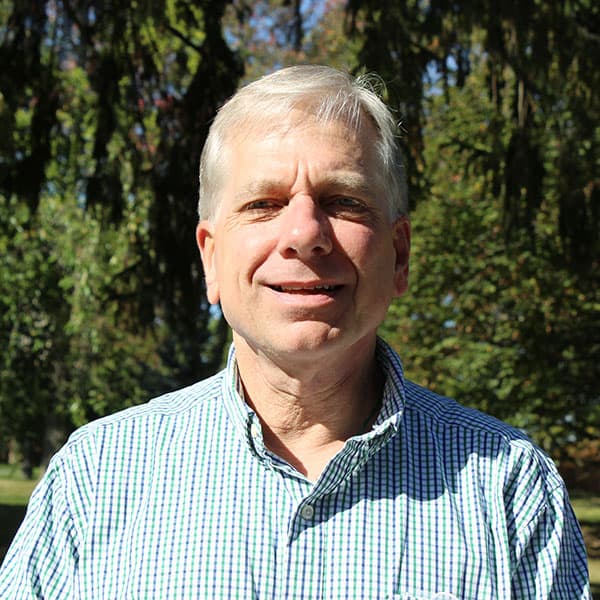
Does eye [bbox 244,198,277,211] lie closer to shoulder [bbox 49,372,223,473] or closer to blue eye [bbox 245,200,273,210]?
blue eye [bbox 245,200,273,210]

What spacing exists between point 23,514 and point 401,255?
12544mm

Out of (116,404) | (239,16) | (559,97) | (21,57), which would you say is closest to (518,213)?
(559,97)

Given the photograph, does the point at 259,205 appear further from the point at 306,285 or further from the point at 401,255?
the point at 401,255

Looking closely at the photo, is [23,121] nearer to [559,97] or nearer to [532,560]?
[559,97]

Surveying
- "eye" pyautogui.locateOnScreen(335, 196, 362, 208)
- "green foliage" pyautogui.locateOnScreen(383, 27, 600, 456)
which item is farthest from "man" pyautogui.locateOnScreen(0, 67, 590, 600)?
"green foliage" pyautogui.locateOnScreen(383, 27, 600, 456)

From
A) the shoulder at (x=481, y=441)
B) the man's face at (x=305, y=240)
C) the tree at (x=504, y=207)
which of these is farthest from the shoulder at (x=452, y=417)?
the tree at (x=504, y=207)

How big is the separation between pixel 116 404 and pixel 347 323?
553 inches

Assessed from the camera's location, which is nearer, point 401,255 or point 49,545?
point 49,545

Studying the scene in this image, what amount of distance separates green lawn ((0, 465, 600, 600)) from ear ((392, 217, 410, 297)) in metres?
7.76

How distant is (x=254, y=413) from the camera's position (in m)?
1.75

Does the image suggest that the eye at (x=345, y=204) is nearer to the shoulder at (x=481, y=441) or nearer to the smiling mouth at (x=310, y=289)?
the smiling mouth at (x=310, y=289)

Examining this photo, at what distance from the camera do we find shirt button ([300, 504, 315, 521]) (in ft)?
5.40

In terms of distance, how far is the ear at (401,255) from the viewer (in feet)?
6.10

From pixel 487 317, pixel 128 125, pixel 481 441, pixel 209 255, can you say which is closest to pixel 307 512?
pixel 481 441
